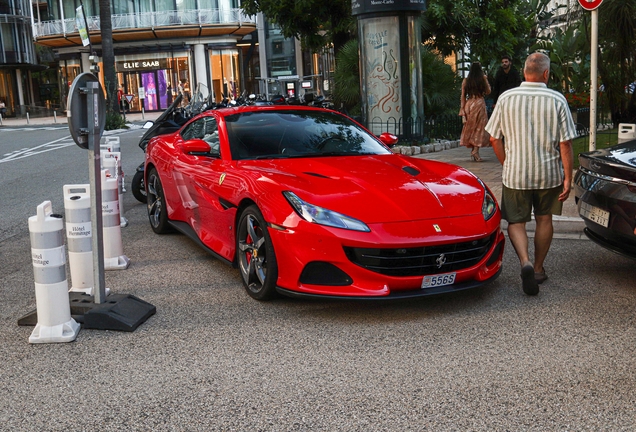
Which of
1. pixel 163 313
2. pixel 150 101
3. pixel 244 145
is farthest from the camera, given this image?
pixel 150 101

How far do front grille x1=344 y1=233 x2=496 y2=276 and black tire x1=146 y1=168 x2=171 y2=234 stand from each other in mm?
3569

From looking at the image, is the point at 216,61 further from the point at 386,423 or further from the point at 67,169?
the point at 386,423

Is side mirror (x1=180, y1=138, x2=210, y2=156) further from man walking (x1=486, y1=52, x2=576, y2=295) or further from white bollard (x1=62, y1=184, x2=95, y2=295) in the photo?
man walking (x1=486, y1=52, x2=576, y2=295)

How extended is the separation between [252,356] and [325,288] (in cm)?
81

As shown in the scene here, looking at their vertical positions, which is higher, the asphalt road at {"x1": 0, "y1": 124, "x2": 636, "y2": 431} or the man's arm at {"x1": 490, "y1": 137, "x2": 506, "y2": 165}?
the man's arm at {"x1": 490, "y1": 137, "x2": 506, "y2": 165}

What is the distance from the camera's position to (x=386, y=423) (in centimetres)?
379

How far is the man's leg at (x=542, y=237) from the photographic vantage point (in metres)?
6.25

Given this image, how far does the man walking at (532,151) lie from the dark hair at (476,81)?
24.9 ft

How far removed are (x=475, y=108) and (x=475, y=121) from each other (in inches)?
8.6

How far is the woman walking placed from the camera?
1356cm

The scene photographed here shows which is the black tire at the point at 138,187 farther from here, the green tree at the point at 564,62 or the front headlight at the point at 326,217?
the green tree at the point at 564,62

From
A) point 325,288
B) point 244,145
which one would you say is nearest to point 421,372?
point 325,288

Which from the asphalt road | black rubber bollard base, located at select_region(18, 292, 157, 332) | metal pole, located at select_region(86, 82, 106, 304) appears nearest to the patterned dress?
the asphalt road

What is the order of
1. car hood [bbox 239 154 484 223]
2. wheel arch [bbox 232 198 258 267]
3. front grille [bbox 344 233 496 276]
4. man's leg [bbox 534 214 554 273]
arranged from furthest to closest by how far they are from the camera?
man's leg [bbox 534 214 554 273], wheel arch [bbox 232 198 258 267], car hood [bbox 239 154 484 223], front grille [bbox 344 233 496 276]
